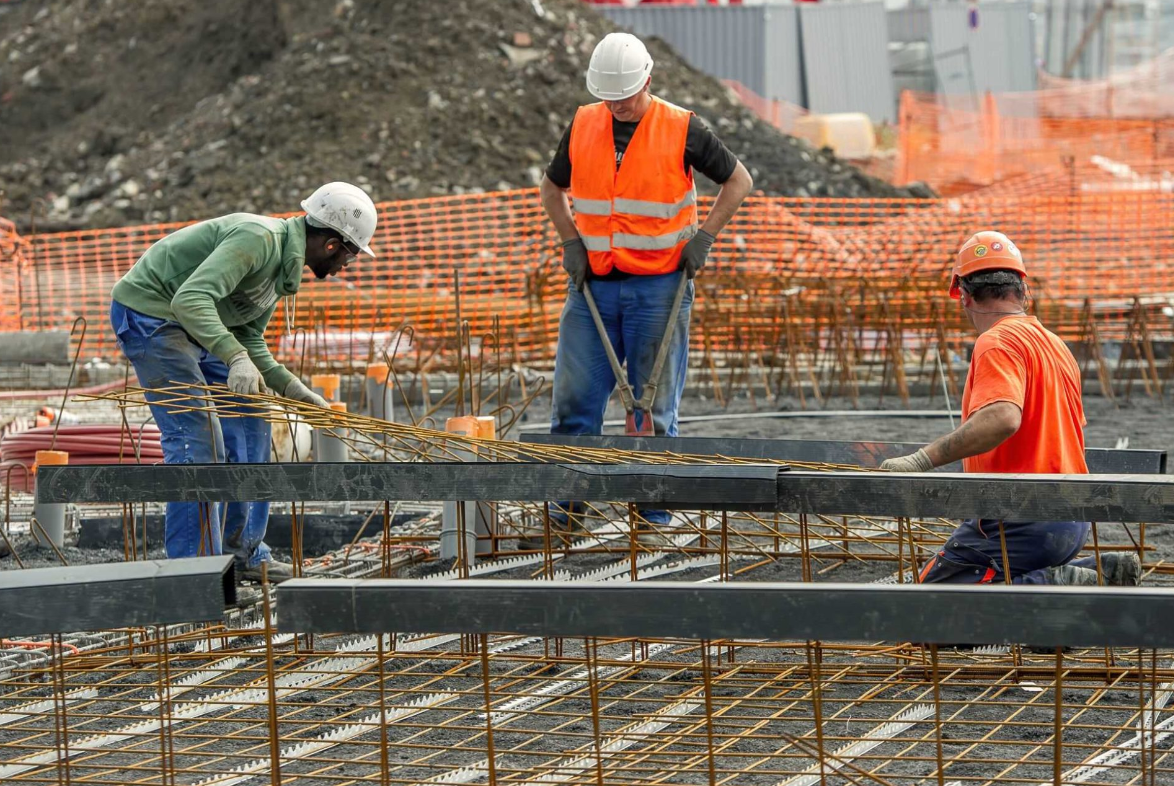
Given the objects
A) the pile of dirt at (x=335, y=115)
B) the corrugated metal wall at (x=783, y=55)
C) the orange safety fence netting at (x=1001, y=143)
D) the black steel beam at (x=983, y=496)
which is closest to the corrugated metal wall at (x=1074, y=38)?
the orange safety fence netting at (x=1001, y=143)

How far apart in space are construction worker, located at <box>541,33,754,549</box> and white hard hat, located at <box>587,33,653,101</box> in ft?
0.28

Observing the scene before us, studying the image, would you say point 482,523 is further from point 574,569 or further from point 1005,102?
point 1005,102

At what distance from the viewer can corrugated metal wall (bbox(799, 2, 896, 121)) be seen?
1342 inches

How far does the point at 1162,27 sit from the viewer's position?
143 feet

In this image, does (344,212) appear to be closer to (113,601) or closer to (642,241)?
(642,241)

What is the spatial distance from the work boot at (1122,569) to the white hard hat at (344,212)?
2.70 m

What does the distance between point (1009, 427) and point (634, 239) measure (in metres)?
2.60

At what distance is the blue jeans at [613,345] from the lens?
6.46 metres

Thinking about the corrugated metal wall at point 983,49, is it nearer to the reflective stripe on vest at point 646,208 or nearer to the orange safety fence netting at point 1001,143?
the orange safety fence netting at point 1001,143

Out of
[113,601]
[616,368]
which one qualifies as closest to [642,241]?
[616,368]

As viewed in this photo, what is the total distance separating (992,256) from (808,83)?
30.4 metres

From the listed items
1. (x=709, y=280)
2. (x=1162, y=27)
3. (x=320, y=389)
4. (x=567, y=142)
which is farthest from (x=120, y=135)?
(x=1162, y=27)

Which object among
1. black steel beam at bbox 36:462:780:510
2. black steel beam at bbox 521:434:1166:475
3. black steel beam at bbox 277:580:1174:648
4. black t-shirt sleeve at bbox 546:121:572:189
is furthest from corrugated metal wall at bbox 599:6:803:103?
black steel beam at bbox 277:580:1174:648

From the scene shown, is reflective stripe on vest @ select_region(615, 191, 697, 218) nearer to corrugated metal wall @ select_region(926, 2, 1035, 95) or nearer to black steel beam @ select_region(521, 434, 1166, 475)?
black steel beam @ select_region(521, 434, 1166, 475)
